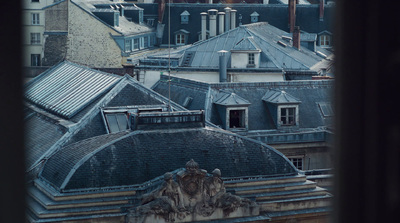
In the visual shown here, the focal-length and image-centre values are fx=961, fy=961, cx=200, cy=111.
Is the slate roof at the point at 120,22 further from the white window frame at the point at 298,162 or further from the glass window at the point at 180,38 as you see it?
the white window frame at the point at 298,162

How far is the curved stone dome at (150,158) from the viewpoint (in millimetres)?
28672

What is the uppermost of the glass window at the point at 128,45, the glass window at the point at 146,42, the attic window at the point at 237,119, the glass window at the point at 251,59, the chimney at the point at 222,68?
the glass window at the point at 146,42

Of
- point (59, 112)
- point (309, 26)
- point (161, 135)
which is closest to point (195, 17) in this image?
point (309, 26)

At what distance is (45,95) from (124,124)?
27.2 ft

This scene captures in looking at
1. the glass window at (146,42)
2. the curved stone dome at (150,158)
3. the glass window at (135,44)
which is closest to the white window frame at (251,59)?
the glass window at (135,44)

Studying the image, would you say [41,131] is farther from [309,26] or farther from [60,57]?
[309,26]

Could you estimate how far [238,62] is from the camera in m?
60.8

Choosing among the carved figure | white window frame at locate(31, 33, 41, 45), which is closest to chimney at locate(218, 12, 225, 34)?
white window frame at locate(31, 33, 41, 45)

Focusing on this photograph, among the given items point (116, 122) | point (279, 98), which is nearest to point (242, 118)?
point (279, 98)

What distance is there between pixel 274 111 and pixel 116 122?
1182cm

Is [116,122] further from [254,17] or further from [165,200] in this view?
[254,17]

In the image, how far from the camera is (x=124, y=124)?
35.6 m

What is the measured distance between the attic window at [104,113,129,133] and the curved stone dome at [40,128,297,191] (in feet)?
11.3

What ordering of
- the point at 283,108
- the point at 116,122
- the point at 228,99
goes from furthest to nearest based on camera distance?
the point at 283,108 → the point at 228,99 → the point at 116,122
